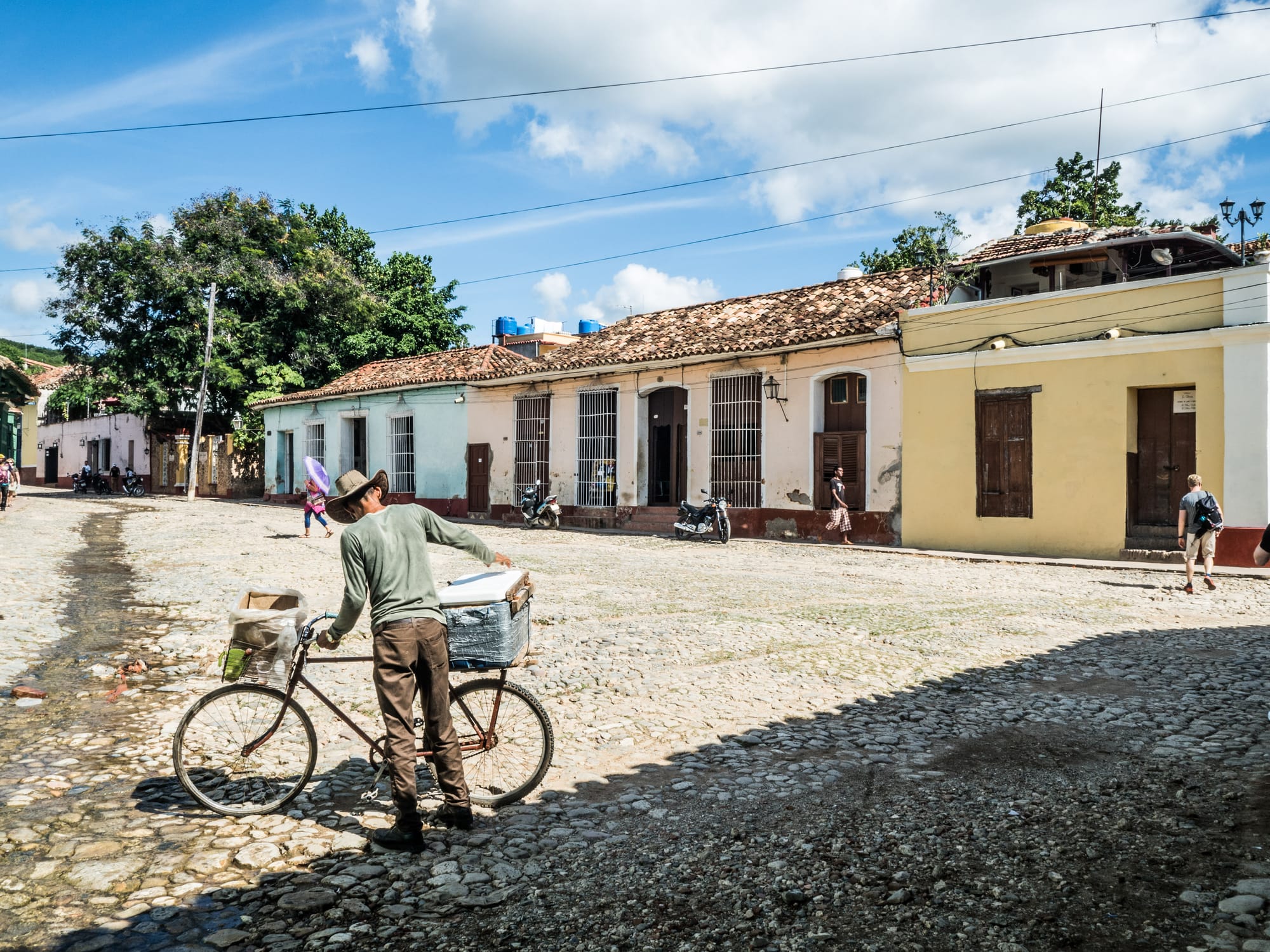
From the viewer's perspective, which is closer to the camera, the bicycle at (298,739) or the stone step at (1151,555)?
the bicycle at (298,739)

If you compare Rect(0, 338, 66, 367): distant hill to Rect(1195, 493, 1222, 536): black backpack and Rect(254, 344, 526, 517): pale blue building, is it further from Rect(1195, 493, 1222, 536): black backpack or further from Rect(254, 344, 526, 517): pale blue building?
Rect(1195, 493, 1222, 536): black backpack

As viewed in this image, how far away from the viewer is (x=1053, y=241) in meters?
17.5

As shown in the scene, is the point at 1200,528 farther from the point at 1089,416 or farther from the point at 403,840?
A: the point at 403,840

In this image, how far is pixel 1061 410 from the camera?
588 inches

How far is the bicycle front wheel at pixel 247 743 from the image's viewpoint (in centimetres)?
398

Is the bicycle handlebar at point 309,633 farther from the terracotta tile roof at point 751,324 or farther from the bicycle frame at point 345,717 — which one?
the terracotta tile roof at point 751,324

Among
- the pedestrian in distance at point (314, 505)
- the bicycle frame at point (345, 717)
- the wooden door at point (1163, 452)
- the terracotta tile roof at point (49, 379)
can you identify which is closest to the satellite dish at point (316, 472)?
the pedestrian in distance at point (314, 505)

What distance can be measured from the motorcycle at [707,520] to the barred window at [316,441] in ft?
48.1

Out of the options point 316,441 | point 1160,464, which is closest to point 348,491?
point 1160,464

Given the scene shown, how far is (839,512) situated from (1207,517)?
6616mm

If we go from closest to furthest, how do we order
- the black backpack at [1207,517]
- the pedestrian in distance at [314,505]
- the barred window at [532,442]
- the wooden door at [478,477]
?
the black backpack at [1207,517] < the pedestrian in distance at [314,505] < the barred window at [532,442] < the wooden door at [478,477]

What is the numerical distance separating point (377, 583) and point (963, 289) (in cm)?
1715

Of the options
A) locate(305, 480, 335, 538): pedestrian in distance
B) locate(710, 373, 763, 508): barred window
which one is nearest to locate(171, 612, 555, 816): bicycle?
locate(305, 480, 335, 538): pedestrian in distance

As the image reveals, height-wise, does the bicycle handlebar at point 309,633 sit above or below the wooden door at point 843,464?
below
